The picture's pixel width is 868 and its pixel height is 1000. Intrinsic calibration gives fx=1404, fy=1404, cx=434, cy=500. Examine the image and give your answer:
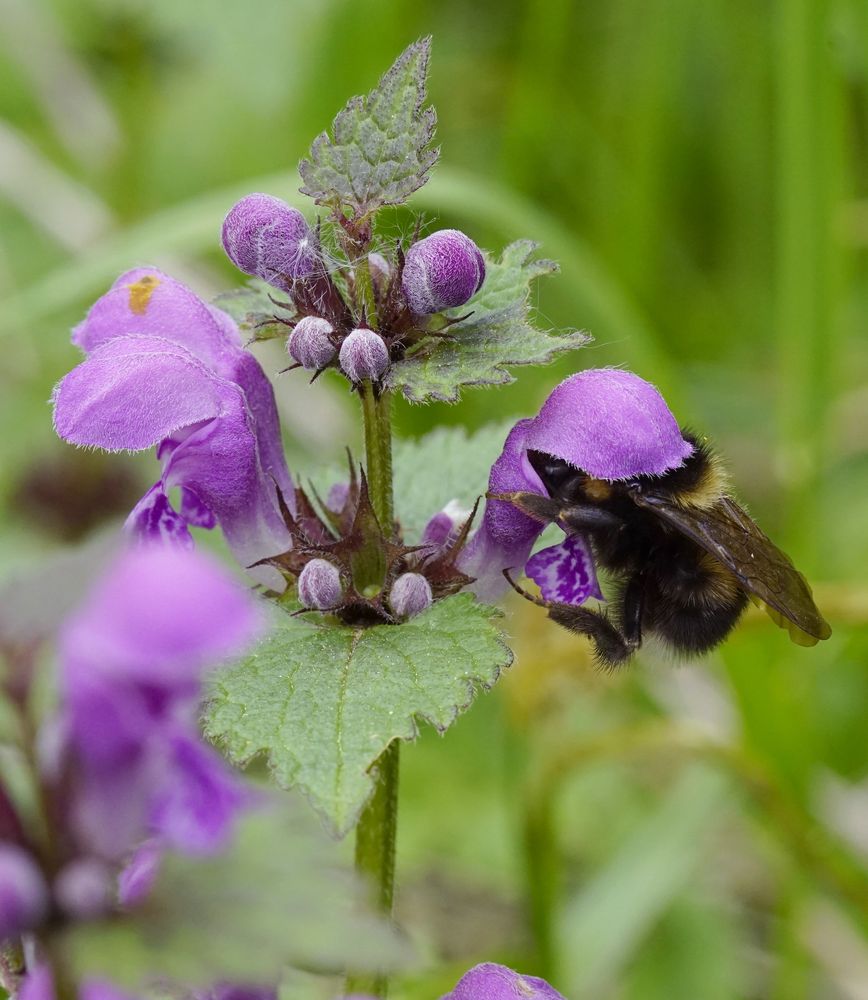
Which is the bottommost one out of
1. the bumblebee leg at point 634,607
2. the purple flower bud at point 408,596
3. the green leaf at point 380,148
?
the bumblebee leg at point 634,607

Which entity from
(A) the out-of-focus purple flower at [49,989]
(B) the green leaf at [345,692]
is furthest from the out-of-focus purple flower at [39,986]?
(B) the green leaf at [345,692]

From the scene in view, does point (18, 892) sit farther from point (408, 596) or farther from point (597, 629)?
point (597, 629)

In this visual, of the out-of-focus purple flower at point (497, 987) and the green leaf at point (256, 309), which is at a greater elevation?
the green leaf at point (256, 309)

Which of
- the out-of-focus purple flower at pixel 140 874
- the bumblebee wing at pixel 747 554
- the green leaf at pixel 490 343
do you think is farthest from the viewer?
the bumblebee wing at pixel 747 554

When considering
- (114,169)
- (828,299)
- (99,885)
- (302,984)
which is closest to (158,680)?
(99,885)

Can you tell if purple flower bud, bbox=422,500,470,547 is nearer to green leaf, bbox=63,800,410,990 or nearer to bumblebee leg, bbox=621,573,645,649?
bumblebee leg, bbox=621,573,645,649

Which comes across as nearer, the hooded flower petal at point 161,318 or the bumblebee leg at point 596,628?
the hooded flower petal at point 161,318

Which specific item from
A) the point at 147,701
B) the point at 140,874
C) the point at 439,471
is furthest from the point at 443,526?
the point at 147,701

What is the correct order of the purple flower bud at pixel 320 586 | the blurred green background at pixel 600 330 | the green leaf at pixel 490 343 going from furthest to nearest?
the blurred green background at pixel 600 330
the purple flower bud at pixel 320 586
the green leaf at pixel 490 343

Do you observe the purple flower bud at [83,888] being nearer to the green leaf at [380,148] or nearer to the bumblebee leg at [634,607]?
the green leaf at [380,148]
